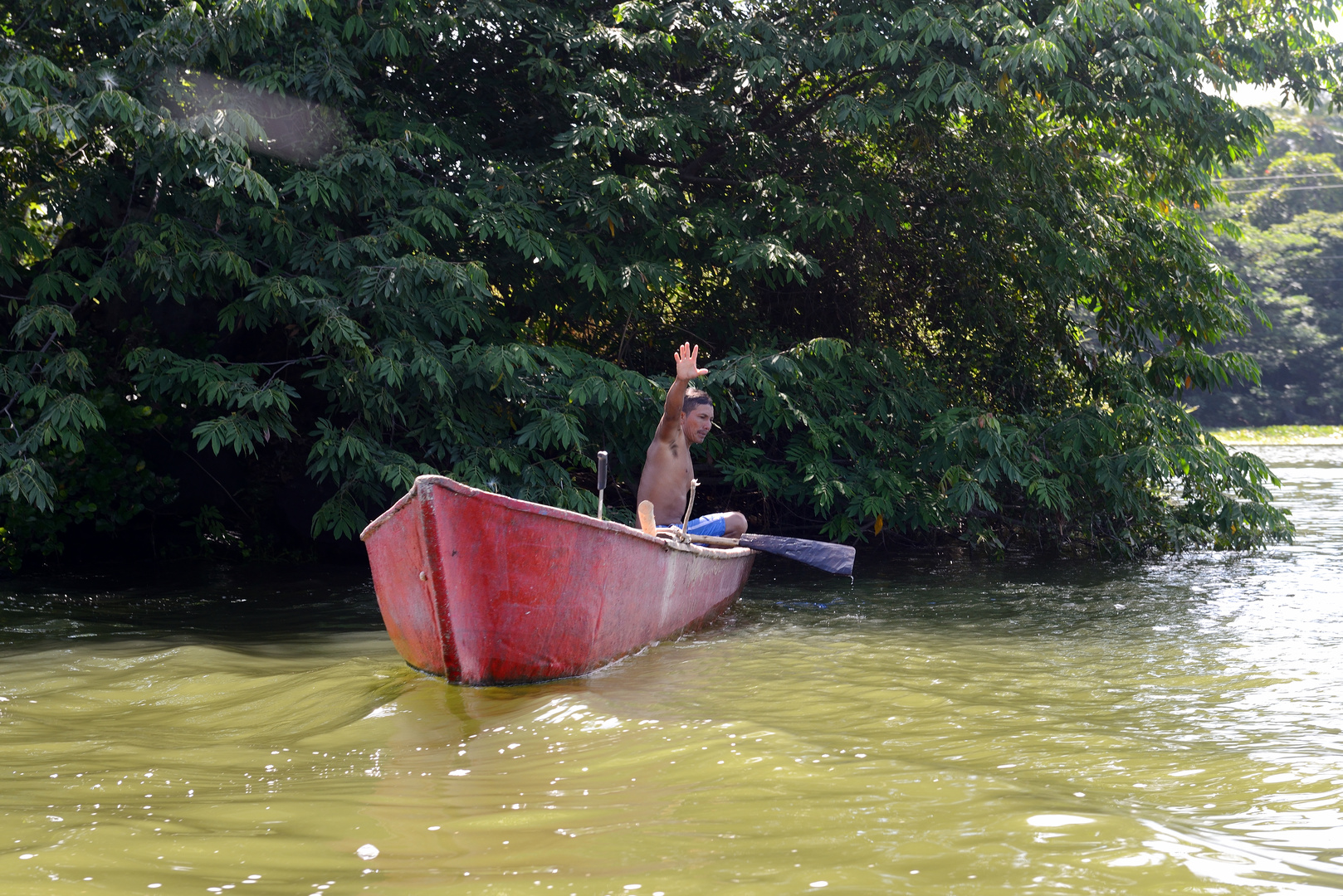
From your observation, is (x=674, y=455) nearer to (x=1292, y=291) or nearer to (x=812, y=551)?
(x=812, y=551)

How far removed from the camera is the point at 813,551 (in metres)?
7.79

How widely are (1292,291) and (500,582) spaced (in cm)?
4764

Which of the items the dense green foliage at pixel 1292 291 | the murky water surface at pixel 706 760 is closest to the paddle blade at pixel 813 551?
the murky water surface at pixel 706 760

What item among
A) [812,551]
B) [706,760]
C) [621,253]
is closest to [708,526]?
[812,551]

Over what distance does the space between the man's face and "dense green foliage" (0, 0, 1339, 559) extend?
867 mm

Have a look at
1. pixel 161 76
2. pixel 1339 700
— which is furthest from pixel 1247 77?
pixel 161 76

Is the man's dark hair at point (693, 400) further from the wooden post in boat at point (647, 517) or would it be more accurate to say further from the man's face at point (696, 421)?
the wooden post in boat at point (647, 517)

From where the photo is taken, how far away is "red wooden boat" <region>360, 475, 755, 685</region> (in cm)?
471

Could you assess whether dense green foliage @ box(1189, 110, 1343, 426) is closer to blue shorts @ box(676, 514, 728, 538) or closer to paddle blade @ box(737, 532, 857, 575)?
paddle blade @ box(737, 532, 857, 575)

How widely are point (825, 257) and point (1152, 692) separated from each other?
22.1 feet

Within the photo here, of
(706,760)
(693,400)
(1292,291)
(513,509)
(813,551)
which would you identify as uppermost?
(1292,291)

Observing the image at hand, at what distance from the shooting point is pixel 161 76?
7020mm

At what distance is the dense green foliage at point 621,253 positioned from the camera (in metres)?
7.34

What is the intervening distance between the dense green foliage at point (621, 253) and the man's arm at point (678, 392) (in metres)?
0.98
